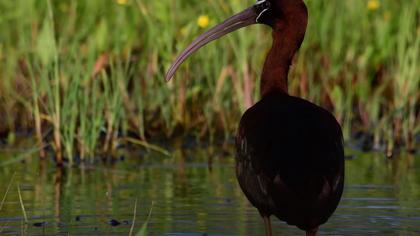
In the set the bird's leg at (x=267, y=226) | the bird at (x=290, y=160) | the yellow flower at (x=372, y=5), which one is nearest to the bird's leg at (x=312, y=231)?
the bird at (x=290, y=160)

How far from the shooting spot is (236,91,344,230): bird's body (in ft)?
20.0

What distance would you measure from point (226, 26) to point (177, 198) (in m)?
1.28

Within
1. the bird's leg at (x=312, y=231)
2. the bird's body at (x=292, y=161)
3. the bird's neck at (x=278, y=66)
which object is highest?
the bird's neck at (x=278, y=66)

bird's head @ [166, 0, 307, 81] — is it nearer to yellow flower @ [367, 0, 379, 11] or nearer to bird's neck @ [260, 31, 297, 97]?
bird's neck @ [260, 31, 297, 97]

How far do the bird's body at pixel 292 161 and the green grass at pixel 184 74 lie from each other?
2.78 m

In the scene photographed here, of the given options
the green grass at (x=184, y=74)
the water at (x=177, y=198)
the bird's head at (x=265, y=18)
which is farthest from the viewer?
the green grass at (x=184, y=74)

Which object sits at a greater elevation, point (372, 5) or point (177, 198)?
point (372, 5)

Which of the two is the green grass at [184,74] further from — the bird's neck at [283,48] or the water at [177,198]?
the bird's neck at [283,48]

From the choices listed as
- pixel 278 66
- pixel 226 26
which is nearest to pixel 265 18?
pixel 226 26

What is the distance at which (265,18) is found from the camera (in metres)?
7.29

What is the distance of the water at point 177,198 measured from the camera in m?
7.06

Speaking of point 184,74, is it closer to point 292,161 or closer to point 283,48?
point 283,48

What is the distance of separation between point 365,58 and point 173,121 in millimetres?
1922

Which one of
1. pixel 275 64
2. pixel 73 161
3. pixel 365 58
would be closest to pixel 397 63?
pixel 365 58
